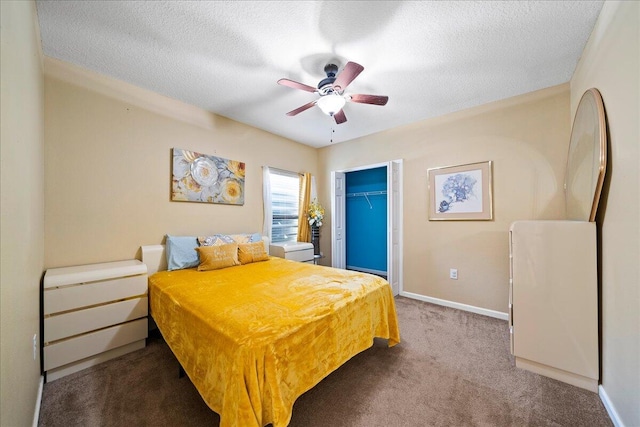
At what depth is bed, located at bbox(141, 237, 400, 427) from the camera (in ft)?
3.95

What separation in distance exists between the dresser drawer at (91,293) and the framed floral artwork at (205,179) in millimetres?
1101

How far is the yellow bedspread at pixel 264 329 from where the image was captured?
1202 mm

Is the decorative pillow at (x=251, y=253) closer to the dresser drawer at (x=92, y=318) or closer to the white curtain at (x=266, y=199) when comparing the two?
the white curtain at (x=266, y=199)

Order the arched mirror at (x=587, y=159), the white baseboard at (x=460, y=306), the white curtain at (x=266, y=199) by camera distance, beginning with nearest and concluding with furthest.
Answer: the arched mirror at (x=587, y=159)
the white baseboard at (x=460, y=306)
the white curtain at (x=266, y=199)

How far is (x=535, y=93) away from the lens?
272 centimetres

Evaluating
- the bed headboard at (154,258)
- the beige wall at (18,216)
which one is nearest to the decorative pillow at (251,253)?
the bed headboard at (154,258)

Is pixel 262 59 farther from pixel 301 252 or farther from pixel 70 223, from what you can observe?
pixel 301 252

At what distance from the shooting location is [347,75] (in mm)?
1933

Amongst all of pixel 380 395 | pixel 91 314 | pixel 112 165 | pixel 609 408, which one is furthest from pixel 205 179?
pixel 609 408

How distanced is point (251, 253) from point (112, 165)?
1.75m

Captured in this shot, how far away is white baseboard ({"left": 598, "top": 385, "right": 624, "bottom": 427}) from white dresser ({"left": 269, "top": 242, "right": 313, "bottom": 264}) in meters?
3.29

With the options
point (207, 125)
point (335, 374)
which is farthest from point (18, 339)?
point (207, 125)

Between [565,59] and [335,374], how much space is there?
11.3 feet

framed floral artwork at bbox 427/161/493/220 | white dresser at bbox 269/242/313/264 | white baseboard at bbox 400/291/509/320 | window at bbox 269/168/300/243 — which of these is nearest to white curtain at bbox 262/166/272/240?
window at bbox 269/168/300/243
